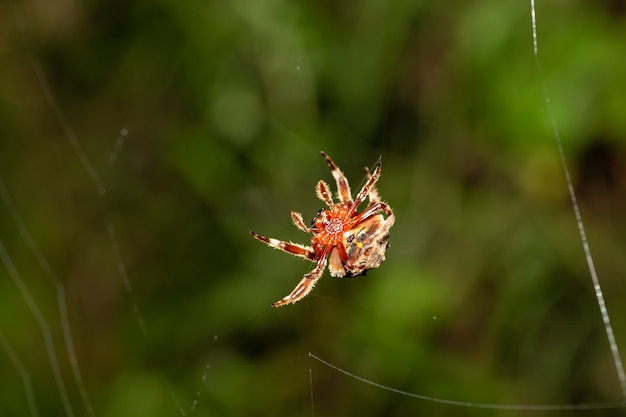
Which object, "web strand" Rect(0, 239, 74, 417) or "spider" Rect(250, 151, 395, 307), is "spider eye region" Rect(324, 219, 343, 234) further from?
"web strand" Rect(0, 239, 74, 417)

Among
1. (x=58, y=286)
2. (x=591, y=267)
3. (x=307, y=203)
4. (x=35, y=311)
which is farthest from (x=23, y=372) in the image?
(x=591, y=267)

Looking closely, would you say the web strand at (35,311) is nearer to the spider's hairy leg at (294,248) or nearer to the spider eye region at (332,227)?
the spider's hairy leg at (294,248)

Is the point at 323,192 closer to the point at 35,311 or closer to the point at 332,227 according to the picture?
the point at 332,227

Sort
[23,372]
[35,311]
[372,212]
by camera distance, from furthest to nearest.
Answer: [35,311], [23,372], [372,212]

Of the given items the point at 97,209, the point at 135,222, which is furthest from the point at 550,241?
the point at 97,209

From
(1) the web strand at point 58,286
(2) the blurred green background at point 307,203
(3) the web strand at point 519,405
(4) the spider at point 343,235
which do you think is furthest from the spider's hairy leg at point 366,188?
(1) the web strand at point 58,286

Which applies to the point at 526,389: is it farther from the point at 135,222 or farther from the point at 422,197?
the point at 135,222

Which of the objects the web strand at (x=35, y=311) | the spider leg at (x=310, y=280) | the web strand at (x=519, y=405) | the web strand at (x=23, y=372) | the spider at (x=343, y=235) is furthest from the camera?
the web strand at (x=35, y=311)
